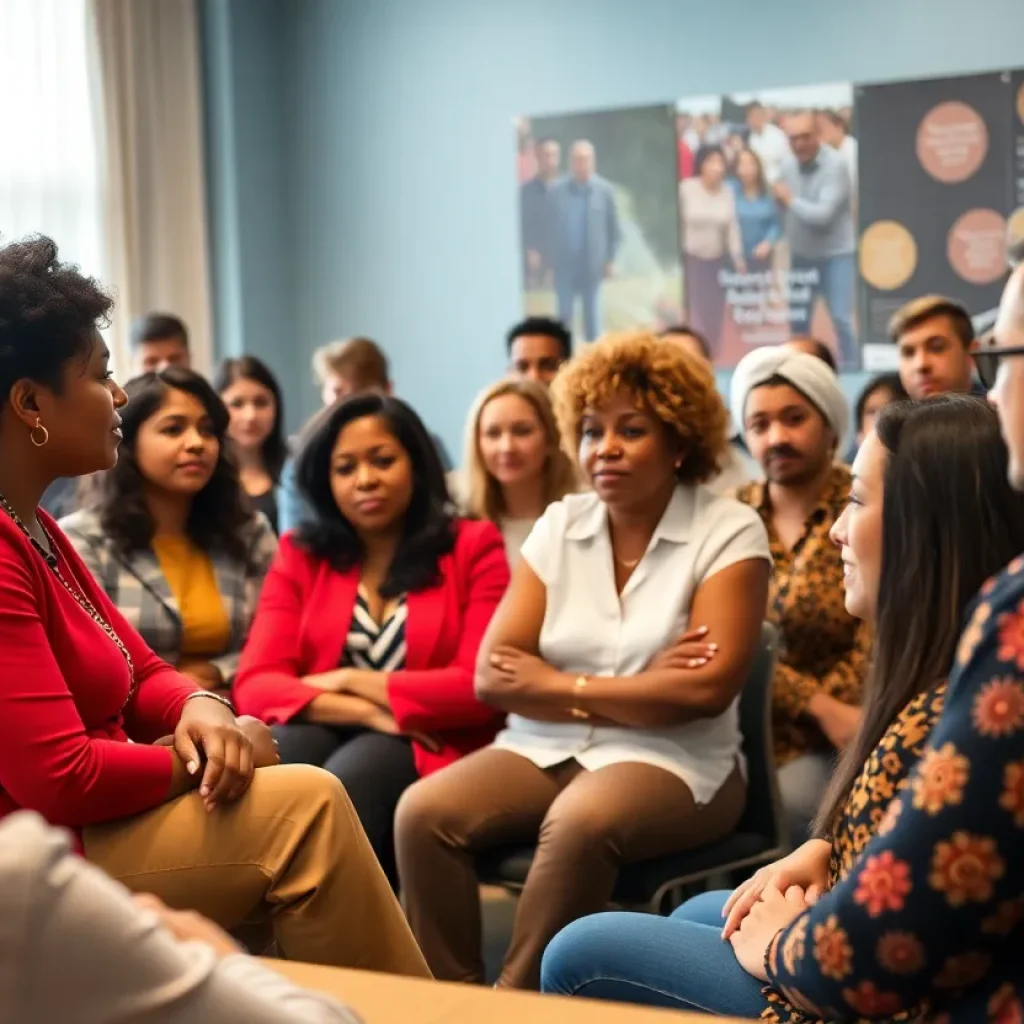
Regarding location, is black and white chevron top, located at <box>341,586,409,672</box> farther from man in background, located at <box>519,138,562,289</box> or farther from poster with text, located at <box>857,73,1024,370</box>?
man in background, located at <box>519,138,562,289</box>

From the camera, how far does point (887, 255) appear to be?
5668mm

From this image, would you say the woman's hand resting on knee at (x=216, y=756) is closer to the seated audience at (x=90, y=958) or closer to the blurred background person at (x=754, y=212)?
the seated audience at (x=90, y=958)

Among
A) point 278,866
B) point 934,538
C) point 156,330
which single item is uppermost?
point 156,330

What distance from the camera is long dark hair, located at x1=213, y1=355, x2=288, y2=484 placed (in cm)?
469

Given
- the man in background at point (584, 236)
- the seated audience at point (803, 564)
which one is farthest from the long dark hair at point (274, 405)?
the man in background at point (584, 236)

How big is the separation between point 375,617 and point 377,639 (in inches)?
2.2

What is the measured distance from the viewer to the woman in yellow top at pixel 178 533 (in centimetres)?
316

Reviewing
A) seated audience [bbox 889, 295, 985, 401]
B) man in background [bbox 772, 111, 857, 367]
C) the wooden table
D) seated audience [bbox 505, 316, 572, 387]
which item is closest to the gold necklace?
the wooden table

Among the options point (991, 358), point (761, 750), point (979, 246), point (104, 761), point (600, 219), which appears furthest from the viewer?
point (600, 219)

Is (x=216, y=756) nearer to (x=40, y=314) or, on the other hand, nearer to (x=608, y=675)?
(x=40, y=314)

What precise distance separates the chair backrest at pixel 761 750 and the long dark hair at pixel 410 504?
786 mm

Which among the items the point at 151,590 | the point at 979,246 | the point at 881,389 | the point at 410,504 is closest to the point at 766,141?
the point at 979,246

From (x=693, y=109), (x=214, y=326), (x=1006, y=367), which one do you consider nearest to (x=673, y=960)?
(x=1006, y=367)

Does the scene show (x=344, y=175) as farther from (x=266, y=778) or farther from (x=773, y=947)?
(x=773, y=947)
